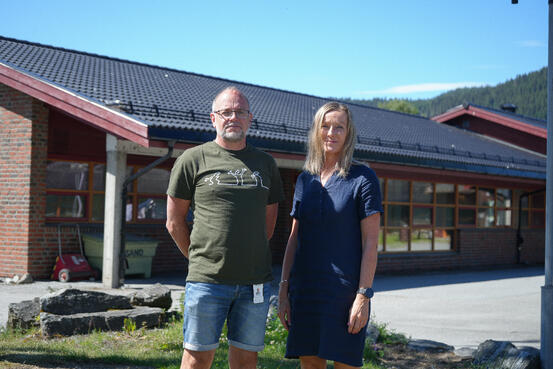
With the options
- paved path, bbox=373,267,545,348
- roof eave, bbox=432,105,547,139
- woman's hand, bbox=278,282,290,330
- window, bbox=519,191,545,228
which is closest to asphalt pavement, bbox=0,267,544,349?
paved path, bbox=373,267,545,348

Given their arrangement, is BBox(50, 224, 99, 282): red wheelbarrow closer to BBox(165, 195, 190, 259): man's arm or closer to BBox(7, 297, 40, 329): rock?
BBox(7, 297, 40, 329): rock

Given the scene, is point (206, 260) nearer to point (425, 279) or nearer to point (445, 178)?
point (425, 279)

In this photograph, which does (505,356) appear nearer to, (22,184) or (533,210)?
(22,184)

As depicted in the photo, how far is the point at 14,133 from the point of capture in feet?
38.9

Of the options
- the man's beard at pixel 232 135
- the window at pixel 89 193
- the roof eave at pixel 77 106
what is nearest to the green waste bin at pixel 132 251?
the window at pixel 89 193

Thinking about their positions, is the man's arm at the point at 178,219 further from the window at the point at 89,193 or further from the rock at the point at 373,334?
the window at the point at 89,193

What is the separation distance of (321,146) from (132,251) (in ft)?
30.3

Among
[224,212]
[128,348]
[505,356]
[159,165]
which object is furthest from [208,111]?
[224,212]

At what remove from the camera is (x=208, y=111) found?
42.8 ft

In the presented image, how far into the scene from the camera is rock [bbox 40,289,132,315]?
6605 mm

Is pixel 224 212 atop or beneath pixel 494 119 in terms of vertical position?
beneath

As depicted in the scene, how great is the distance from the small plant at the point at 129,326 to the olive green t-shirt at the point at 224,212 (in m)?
3.46

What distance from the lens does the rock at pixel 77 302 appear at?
6605mm

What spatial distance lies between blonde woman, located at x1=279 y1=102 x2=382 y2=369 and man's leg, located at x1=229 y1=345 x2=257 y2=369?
21 cm
